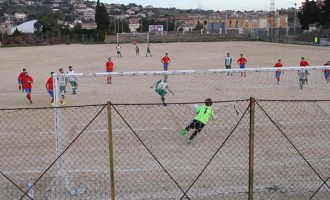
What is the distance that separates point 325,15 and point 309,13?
10.2 meters

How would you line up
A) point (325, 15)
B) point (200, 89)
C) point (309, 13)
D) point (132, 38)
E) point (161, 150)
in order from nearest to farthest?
point (161, 150) → point (200, 89) → point (325, 15) → point (309, 13) → point (132, 38)

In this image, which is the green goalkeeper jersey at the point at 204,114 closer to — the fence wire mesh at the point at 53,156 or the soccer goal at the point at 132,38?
the fence wire mesh at the point at 53,156

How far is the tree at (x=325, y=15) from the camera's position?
68.8 meters

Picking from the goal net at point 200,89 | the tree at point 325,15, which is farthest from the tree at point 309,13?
the goal net at point 200,89

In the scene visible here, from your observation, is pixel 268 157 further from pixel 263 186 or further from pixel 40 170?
pixel 40 170

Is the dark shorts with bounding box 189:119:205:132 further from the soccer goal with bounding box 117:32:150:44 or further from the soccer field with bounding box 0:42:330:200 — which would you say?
the soccer goal with bounding box 117:32:150:44

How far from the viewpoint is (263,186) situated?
7.98 m

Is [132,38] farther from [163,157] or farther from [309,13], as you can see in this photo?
[163,157]

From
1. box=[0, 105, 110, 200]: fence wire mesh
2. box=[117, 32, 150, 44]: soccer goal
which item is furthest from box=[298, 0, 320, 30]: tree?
box=[0, 105, 110, 200]: fence wire mesh

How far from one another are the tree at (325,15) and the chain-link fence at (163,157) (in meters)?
58.9

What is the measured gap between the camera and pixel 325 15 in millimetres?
69938

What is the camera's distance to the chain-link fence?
7578 mm

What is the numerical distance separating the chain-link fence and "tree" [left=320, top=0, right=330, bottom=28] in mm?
58884

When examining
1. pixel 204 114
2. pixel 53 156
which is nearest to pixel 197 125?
pixel 204 114
